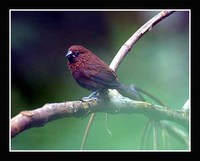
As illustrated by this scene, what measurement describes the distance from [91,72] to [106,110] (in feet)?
0.67

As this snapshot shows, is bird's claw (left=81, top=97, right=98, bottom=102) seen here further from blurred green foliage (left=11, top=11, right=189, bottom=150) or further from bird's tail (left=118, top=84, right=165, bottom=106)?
bird's tail (left=118, top=84, right=165, bottom=106)

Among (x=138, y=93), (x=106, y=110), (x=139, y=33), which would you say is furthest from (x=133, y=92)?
(x=139, y=33)

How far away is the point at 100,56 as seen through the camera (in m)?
2.33

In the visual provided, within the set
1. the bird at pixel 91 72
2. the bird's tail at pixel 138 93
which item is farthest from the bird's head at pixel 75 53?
the bird's tail at pixel 138 93

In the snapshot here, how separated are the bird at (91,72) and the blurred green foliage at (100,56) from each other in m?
0.03

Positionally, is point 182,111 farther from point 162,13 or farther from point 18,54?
point 18,54

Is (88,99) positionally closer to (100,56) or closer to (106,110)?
(106,110)

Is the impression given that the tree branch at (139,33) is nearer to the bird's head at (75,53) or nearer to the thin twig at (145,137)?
the bird's head at (75,53)

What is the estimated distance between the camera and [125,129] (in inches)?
91.5

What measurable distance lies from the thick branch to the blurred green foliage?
0.04 metres

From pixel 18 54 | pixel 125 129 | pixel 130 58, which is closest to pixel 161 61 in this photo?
pixel 130 58

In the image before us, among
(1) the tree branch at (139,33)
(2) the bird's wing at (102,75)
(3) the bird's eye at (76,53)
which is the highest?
(1) the tree branch at (139,33)

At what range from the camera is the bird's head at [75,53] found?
2.30 m
